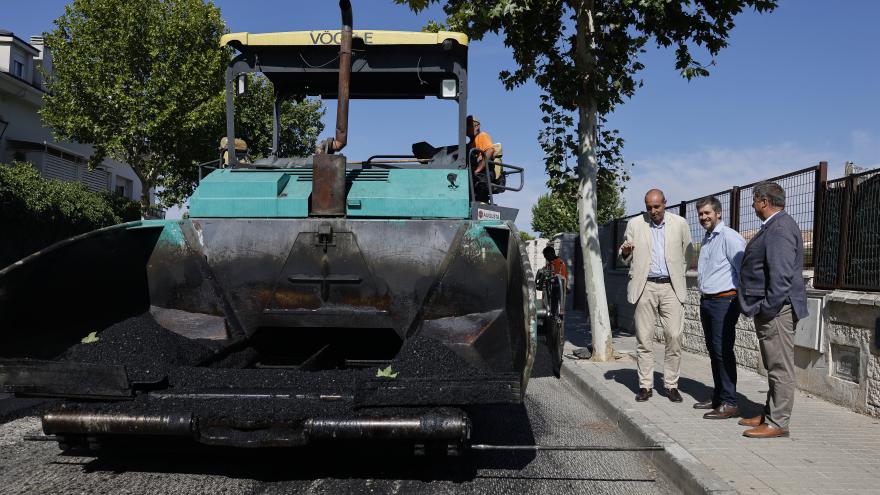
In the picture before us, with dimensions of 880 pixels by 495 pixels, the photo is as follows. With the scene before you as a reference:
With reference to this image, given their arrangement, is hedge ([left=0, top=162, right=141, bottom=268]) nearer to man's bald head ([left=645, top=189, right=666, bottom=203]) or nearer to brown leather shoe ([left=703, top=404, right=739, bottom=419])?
man's bald head ([left=645, top=189, right=666, bottom=203])

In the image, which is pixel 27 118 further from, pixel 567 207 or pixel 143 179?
pixel 567 207

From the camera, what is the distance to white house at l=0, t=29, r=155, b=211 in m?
24.4

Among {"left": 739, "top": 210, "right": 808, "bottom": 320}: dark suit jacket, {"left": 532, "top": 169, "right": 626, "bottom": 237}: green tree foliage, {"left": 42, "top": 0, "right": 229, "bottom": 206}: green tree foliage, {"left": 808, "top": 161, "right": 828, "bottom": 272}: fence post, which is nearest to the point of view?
{"left": 739, "top": 210, "right": 808, "bottom": 320}: dark suit jacket

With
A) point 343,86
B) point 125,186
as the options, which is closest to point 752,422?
point 343,86

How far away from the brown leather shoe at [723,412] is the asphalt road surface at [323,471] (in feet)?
3.16

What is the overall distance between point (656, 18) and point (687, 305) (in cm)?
406

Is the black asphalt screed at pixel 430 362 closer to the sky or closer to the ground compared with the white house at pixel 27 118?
closer to the ground

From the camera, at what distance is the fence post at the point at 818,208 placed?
6.42m

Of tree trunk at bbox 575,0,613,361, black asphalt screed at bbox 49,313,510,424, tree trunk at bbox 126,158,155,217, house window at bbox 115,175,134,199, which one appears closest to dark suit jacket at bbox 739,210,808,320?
black asphalt screed at bbox 49,313,510,424

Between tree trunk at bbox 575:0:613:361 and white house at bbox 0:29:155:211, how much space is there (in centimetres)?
2158

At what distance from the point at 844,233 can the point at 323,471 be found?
5086 millimetres

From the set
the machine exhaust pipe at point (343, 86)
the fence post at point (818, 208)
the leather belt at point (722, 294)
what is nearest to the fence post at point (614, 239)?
the fence post at point (818, 208)

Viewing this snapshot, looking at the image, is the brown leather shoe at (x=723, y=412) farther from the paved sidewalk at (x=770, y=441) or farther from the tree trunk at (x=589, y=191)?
the tree trunk at (x=589, y=191)

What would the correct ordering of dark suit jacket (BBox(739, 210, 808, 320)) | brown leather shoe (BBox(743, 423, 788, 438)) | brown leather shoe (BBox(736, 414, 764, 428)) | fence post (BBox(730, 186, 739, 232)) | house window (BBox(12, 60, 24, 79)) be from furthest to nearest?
1. house window (BBox(12, 60, 24, 79))
2. fence post (BBox(730, 186, 739, 232))
3. brown leather shoe (BBox(736, 414, 764, 428))
4. brown leather shoe (BBox(743, 423, 788, 438))
5. dark suit jacket (BBox(739, 210, 808, 320))
